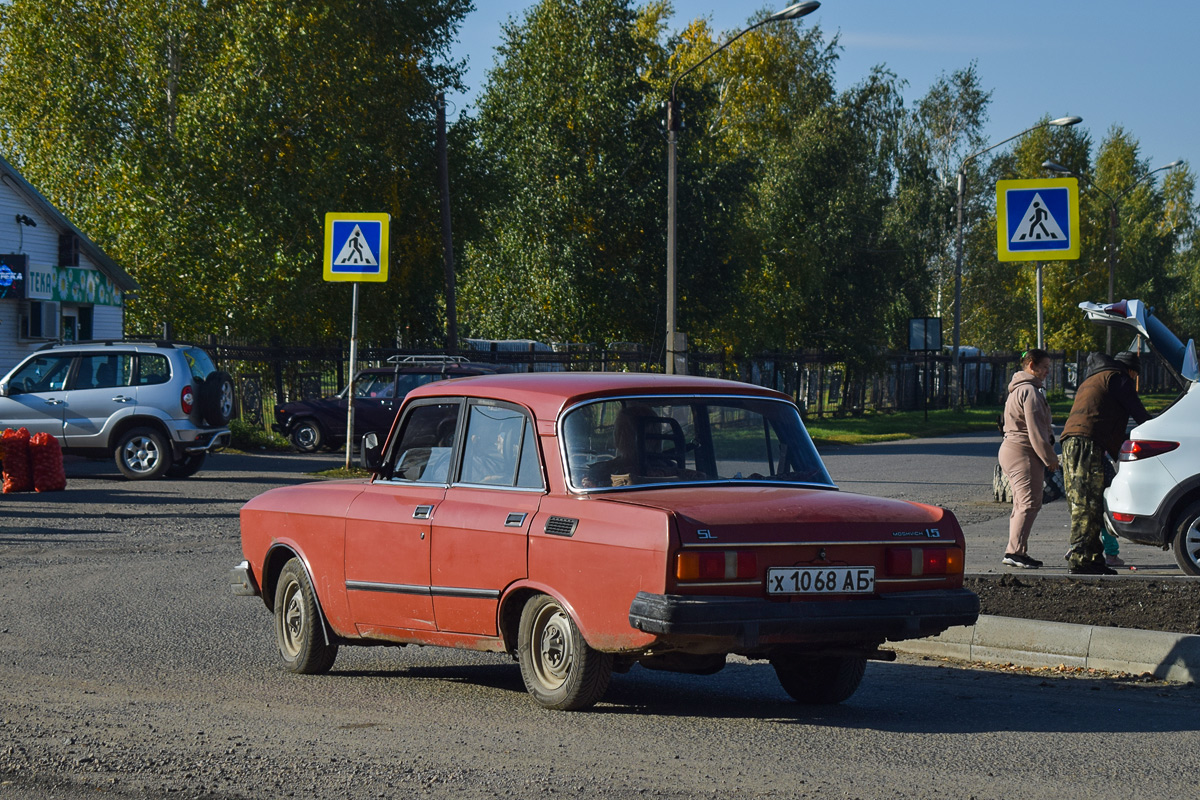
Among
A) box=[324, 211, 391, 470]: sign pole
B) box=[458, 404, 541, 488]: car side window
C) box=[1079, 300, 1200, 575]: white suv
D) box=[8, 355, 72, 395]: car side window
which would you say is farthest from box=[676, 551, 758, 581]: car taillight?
box=[8, 355, 72, 395]: car side window

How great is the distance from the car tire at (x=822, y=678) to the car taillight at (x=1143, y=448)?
18.3 ft

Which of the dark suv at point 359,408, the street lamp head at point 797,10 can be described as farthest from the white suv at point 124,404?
the street lamp head at point 797,10

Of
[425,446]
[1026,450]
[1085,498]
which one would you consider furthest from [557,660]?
[1026,450]

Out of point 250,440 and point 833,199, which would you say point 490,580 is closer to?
point 250,440

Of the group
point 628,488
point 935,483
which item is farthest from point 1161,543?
point 935,483

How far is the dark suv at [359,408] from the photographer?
27375 mm

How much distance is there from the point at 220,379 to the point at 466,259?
3036 cm

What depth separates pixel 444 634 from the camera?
6973 mm

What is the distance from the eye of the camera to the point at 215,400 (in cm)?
2091

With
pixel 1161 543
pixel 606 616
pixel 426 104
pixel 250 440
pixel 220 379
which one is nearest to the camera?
Answer: pixel 606 616

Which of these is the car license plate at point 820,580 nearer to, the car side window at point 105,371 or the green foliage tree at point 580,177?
the car side window at point 105,371

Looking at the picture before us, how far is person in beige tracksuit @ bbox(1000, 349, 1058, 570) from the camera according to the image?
11938mm

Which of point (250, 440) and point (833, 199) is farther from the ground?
point (833, 199)

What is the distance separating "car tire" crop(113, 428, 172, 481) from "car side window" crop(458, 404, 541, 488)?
14.6 meters
